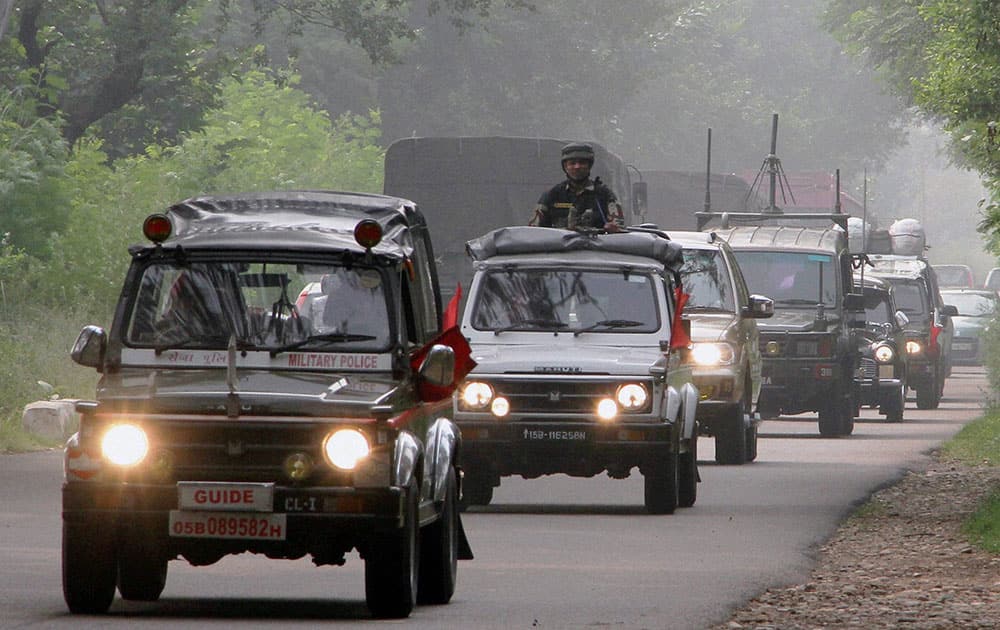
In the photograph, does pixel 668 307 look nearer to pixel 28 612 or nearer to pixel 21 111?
pixel 28 612

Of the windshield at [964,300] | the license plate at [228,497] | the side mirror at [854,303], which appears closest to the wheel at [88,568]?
the license plate at [228,497]

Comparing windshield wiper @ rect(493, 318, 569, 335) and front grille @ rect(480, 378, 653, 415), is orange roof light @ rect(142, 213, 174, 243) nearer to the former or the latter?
front grille @ rect(480, 378, 653, 415)

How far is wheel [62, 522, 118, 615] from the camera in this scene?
10.8 meters

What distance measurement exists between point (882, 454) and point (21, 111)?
1380 centimetres

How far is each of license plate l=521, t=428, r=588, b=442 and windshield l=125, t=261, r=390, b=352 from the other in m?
6.17

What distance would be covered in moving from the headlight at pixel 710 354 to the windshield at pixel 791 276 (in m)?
4.99

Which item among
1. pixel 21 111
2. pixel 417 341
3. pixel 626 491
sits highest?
pixel 21 111

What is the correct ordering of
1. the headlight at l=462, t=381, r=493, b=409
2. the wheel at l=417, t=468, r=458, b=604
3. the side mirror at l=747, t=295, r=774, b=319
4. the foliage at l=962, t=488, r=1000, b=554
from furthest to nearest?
the side mirror at l=747, t=295, r=774, b=319 < the headlight at l=462, t=381, r=493, b=409 < the foliage at l=962, t=488, r=1000, b=554 < the wheel at l=417, t=468, r=458, b=604

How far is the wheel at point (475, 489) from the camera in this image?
717 inches

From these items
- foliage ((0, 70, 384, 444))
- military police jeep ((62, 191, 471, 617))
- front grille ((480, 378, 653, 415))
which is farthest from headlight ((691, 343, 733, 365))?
military police jeep ((62, 191, 471, 617))

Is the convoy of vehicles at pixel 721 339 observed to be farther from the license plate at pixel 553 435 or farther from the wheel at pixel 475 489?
the license plate at pixel 553 435

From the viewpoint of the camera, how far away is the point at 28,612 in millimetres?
11125

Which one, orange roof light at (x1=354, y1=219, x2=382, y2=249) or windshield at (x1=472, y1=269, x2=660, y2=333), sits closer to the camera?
orange roof light at (x1=354, y1=219, x2=382, y2=249)

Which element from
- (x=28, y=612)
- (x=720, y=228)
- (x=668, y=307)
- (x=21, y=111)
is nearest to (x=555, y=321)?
(x=668, y=307)
